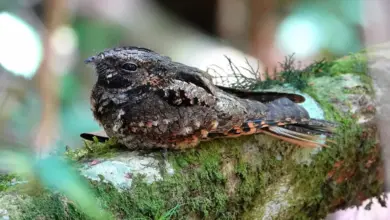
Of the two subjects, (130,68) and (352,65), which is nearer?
(130,68)

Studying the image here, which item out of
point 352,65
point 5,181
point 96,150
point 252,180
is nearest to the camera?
point 5,181

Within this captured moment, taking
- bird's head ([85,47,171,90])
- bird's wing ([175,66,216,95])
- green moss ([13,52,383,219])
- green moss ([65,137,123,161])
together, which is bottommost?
green moss ([13,52,383,219])

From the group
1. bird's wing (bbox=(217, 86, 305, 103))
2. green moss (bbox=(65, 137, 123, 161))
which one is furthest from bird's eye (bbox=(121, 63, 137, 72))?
bird's wing (bbox=(217, 86, 305, 103))

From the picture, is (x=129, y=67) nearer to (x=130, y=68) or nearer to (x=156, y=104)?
(x=130, y=68)

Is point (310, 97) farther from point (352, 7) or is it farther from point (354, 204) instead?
point (352, 7)

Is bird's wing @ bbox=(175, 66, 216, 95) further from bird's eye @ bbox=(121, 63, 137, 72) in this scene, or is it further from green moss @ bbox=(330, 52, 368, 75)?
green moss @ bbox=(330, 52, 368, 75)

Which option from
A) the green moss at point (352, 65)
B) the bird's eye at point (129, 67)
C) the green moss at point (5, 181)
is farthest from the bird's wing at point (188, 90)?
the green moss at point (352, 65)

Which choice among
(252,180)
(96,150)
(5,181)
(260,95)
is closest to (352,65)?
(260,95)

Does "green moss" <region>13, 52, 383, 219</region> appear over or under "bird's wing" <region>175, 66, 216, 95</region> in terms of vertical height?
under
